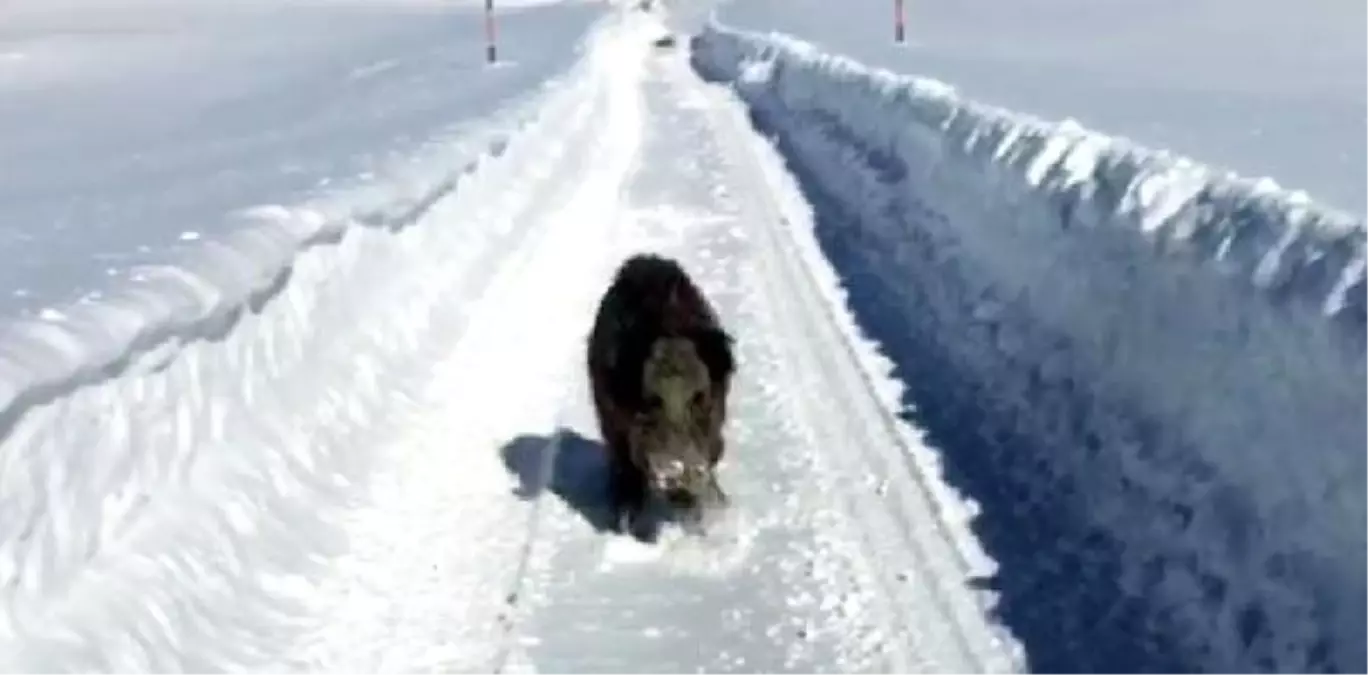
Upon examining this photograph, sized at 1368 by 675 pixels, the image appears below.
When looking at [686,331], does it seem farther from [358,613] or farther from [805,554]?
[358,613]

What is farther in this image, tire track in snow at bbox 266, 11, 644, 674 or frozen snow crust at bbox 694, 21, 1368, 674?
tire track in snow at bbox 266, 11, 644, 674

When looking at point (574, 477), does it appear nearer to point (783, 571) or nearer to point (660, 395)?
point (660, 395)

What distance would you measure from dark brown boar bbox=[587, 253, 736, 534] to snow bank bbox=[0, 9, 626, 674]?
130 centimetres

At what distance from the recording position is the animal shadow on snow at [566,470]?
8805 mm

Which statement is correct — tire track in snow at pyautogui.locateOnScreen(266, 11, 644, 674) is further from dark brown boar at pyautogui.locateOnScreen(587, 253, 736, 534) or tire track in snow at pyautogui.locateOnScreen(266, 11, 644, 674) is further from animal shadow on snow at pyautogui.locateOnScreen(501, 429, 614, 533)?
dark brown boar at pyautogui.locateOnScreen(587, 253, 736, 534)

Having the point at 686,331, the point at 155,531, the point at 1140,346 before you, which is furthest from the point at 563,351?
the point at 155,531

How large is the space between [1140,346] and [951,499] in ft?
3.73

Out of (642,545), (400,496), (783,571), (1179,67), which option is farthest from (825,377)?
(1179,67)

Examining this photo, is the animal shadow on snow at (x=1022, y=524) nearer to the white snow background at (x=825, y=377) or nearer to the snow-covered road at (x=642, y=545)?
the white snow background at (x=825, y=377)

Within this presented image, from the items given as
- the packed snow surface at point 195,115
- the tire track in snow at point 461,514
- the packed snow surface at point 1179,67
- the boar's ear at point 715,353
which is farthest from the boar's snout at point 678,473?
the packed snow surface at point 1179,67

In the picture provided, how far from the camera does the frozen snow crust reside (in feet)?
20.0

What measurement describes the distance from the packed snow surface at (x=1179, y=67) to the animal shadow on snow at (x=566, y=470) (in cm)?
406

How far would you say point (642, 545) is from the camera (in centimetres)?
820

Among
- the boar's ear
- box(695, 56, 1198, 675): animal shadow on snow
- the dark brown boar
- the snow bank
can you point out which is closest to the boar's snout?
the dark brown boar
